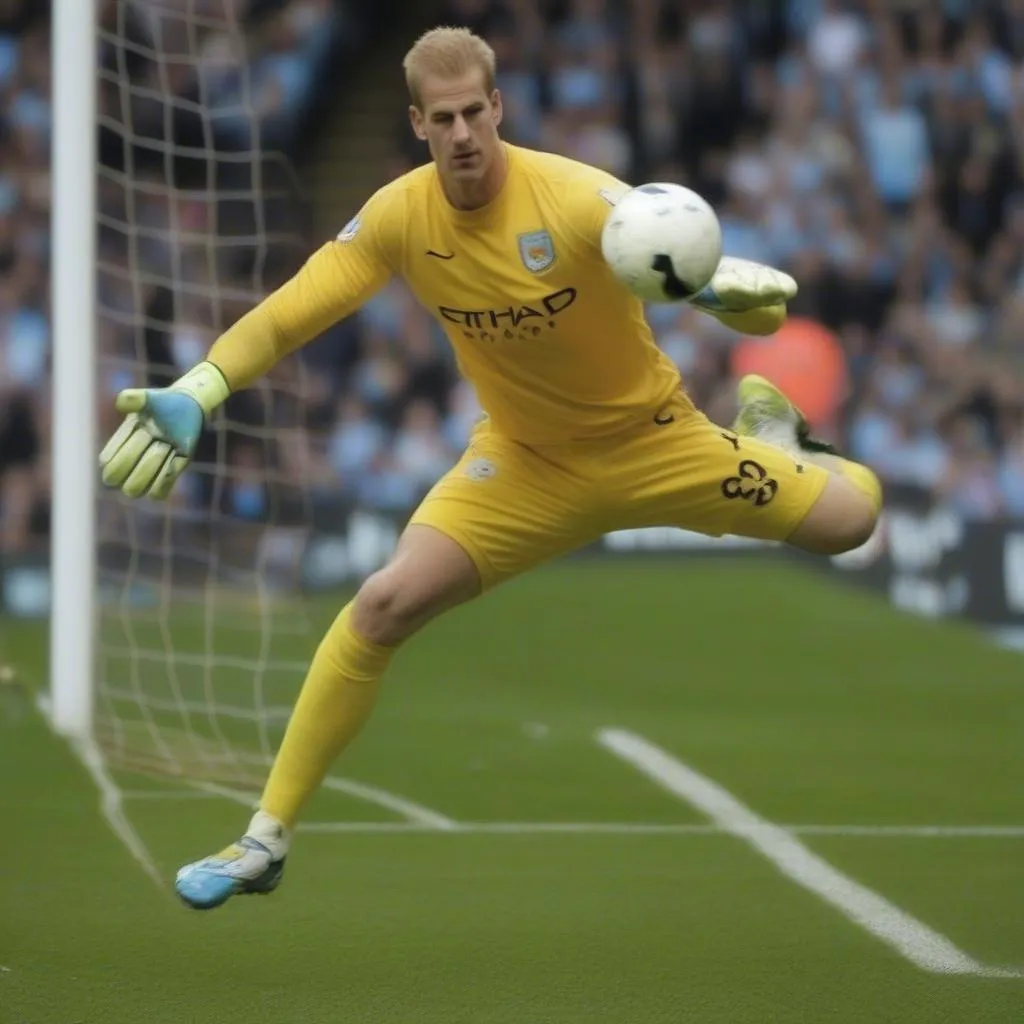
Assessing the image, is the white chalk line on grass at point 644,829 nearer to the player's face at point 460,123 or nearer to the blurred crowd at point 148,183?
the player's face at point 460,123

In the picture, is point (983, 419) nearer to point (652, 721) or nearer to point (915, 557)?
point (915, 557)

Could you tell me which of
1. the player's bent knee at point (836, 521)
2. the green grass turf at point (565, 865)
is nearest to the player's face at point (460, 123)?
the player's bent knee at point (836, 521)

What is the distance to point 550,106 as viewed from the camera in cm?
2136

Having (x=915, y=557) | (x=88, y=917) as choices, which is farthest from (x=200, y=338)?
(x=88, y=917)

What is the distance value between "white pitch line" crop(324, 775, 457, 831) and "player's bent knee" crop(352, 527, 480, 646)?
222 centimetres

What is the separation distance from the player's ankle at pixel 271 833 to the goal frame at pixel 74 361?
404cm

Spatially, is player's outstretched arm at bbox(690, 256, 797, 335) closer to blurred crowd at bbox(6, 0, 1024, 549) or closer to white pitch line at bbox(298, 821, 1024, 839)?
white pitch line at bbox(298, 821, 1024, 839)

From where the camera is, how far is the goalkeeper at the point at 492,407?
6.47m

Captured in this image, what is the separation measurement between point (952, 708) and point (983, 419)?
7.70 metres

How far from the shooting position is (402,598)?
6.65 m

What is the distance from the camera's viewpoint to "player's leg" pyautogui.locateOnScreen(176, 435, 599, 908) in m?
6.64

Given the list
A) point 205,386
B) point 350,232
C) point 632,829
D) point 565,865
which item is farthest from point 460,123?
point 632,829

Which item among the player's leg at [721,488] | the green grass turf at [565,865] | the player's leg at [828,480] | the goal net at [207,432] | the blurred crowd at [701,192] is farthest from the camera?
the blurred crowd at [701,192]

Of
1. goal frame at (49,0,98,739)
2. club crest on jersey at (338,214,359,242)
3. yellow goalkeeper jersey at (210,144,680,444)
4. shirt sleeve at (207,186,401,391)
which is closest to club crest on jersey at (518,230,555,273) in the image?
yellow goalkeeper jersey at (210,144,680,444)
